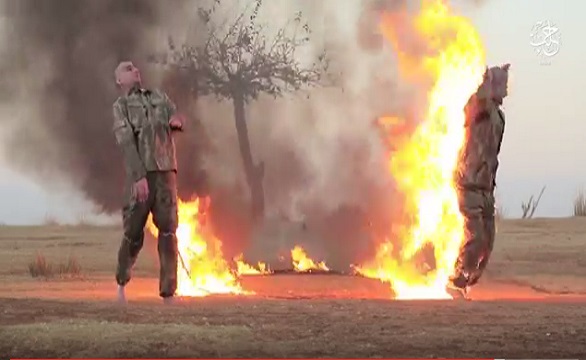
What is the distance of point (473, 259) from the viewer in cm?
1438

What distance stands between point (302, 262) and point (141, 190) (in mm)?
7917

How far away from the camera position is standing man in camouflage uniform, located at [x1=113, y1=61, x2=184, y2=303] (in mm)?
13336

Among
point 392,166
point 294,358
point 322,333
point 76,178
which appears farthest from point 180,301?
point 76,178

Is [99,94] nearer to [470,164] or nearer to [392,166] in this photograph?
[392,166]

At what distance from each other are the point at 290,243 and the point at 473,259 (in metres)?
7.00

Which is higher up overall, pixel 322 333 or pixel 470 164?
pixel 470 164

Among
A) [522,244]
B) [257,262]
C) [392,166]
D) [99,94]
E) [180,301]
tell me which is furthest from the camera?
[522,244]

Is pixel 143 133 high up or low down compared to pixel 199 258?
up

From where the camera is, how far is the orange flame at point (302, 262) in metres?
20.4

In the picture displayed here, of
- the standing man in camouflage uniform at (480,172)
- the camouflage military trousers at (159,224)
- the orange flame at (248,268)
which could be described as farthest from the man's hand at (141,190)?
the orange flame at (248,268)

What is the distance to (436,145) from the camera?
53.5ft

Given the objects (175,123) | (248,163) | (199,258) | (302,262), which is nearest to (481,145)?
(175,123)

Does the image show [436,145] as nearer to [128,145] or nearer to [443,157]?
[443,157]

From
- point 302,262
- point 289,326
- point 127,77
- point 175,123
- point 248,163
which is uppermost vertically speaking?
point 248,163
